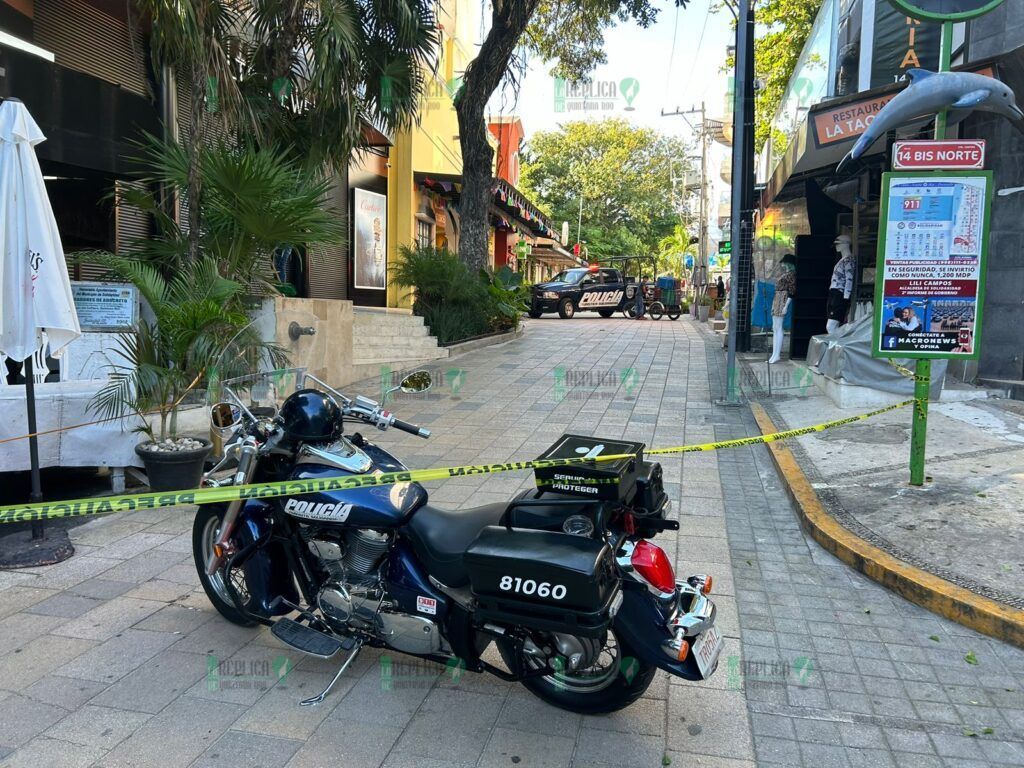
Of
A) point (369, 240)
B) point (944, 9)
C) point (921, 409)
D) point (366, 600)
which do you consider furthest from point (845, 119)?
point (369, 240)

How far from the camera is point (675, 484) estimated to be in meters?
6.08

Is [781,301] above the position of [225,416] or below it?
above

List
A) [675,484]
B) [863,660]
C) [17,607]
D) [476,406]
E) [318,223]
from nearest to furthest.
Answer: [863,660], [17,607], [675,484], [318,223], [476,406]

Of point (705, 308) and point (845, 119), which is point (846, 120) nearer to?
point (845, 119)

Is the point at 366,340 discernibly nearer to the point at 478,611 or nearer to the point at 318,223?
the point at 318,223

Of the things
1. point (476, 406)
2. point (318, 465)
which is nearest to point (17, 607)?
point (318, 465)

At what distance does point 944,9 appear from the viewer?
17.3 ft

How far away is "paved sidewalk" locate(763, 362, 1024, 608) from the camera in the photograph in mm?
4207

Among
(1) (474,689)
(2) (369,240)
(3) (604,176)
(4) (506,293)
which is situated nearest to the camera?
(1) (474,689)

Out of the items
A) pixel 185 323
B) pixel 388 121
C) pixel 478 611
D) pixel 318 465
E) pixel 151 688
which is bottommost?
pixel 151 688

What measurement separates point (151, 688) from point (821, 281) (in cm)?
1121

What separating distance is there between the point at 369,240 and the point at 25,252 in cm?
1206

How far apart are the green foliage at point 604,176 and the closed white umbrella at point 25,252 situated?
44.7m

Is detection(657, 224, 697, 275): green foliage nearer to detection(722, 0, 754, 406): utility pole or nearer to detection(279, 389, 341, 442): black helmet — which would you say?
detection(722, 0, 754, 406): utility pole
